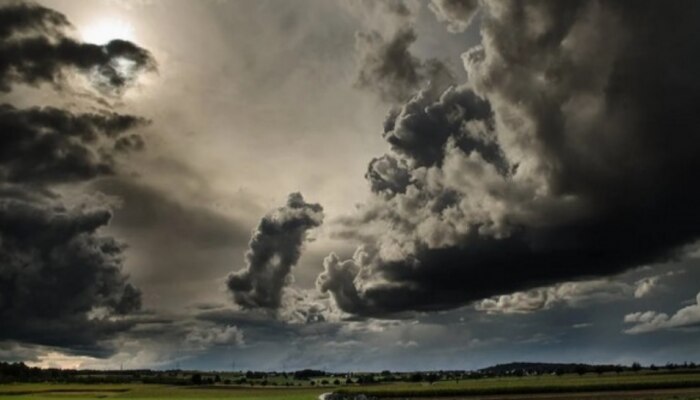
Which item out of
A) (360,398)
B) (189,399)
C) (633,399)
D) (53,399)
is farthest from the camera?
(189,399)

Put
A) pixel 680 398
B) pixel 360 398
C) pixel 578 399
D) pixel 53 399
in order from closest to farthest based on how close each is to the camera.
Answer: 1. pixel 680 398
2. pixel 578 399
3. pixel 360 398
4. pixel 53 399

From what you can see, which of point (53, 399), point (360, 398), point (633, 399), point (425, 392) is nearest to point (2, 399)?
point (53, 399)

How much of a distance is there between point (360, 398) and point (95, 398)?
235 feet

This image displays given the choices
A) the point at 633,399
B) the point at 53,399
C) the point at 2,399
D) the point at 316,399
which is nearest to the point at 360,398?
the point at 316,399

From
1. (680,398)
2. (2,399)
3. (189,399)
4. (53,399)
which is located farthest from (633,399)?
(2,399)

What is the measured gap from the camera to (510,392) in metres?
141

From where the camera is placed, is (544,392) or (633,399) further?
(544,392)

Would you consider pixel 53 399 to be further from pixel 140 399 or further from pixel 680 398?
pixel 680 398

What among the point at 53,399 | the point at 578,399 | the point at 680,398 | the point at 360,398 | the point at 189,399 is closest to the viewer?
the point at 680,398

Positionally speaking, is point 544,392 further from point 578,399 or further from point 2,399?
point 2,399

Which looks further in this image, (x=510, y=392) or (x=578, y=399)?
(x=510, y=392)

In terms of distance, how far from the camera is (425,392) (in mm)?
145000

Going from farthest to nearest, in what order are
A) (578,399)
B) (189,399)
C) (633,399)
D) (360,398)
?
(189,399), (360,398), (578,399), (633,399)

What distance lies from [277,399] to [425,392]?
3742 cm
